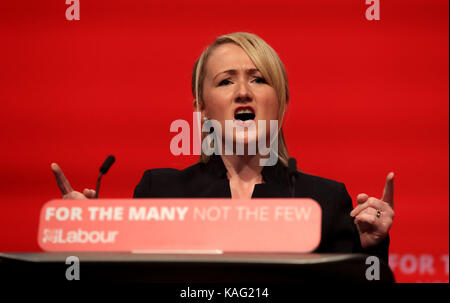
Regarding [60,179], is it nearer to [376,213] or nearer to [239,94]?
[239,94]

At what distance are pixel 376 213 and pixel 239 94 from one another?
491 mm

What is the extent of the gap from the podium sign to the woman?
52cm

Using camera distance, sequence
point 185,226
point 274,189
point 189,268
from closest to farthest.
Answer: point 189,268, point 185,226, point 274,189

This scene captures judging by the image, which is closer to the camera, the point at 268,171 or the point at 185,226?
the point at 185,226

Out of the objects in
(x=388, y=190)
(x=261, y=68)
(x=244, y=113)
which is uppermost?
(x=261, y=68)

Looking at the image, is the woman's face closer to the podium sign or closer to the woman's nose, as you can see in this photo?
the woman's nose

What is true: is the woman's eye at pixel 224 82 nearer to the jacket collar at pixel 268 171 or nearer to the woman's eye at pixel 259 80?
the woman's eye at pixel 259 80

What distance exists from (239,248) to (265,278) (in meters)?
0.08

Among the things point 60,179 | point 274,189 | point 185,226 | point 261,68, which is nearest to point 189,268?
point 185,226

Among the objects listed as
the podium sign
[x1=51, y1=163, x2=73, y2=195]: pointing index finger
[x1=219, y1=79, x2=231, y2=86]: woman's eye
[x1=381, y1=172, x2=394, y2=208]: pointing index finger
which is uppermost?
[x1=219, y1=79, x2=231, y2=86]: woman's eye

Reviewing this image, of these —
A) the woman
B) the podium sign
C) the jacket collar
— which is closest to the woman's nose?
the woman

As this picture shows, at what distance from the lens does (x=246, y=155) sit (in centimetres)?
157

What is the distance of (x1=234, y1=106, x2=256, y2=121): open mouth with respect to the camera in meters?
1.53
